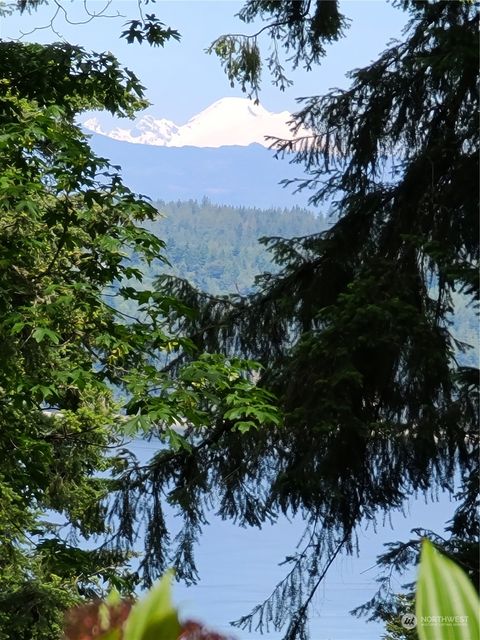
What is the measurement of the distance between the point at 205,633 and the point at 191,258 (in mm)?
73175

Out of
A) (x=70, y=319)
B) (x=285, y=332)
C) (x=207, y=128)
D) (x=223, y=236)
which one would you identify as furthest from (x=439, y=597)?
(x=207, y=128)

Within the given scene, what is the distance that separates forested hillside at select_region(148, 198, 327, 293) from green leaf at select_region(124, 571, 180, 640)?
6179cm

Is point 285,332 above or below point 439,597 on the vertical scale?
above

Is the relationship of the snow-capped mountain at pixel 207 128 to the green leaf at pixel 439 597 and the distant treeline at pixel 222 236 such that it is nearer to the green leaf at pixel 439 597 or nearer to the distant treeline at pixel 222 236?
the distant treeline at pixel 222 236

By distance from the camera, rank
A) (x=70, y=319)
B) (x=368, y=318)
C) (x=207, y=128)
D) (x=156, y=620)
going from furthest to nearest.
Result: 1. (x=207, y=128)
2. (x=70, y=319)
3. (x=368, y=318)
4. (x=156, y=620)

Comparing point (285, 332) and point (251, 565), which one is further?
point (251, 565)

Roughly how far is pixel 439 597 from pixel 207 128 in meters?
99.3

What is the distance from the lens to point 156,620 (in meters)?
0.51

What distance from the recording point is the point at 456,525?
5285mm

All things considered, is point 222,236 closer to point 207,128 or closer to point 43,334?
point 207,128

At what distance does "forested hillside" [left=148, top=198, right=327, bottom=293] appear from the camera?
66.7 meters

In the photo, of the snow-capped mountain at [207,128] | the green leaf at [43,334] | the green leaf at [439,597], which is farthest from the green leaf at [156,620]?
the snow-capped mountain at [207,128]

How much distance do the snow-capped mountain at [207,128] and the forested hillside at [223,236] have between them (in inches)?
259

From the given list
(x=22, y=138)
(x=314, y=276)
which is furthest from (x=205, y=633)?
(x=314, y=276)
